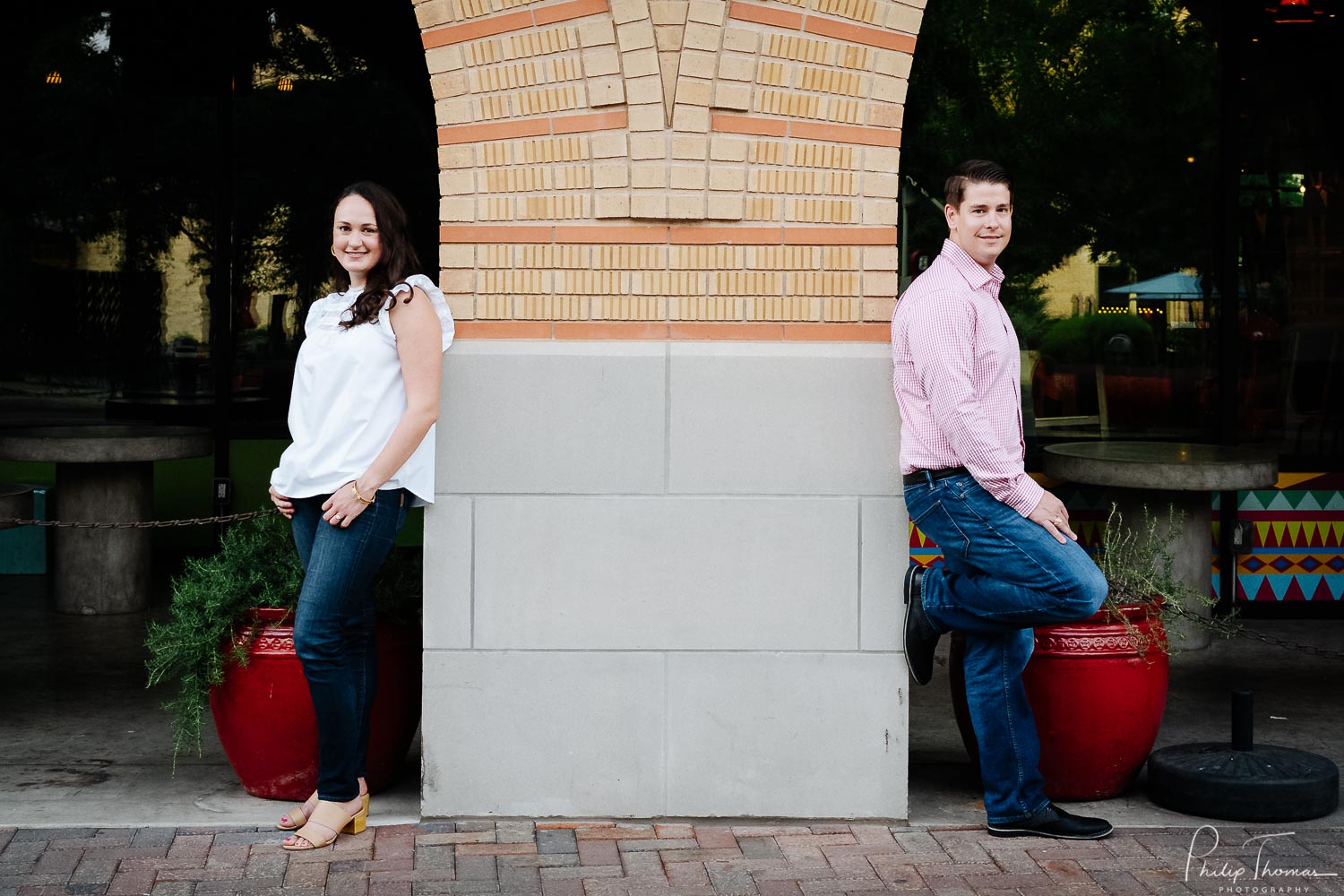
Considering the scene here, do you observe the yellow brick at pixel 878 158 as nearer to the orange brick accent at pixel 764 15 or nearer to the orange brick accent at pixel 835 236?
the orange brick accent at pixel 835 236

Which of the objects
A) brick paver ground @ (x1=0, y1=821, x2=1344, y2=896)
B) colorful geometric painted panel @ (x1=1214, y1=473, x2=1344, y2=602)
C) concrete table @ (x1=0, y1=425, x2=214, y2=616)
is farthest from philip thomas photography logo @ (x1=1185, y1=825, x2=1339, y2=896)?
concrete table @ (x1=0, y1=425, x2=214, y2=616)

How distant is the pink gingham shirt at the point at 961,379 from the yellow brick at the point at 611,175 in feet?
3.08

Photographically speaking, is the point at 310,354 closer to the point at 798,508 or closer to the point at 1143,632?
the point at 798,508

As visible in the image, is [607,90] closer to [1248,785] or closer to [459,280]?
[459,280]

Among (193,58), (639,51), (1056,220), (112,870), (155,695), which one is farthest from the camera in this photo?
(193,58)

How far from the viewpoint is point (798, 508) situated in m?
4.79

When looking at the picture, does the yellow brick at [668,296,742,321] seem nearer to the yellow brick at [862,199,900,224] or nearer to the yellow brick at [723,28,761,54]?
the yellow brick at [862,199,900,224]

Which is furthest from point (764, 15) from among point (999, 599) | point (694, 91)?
point (999, 599)

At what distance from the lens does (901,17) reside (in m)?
4.73

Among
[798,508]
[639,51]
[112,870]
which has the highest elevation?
[639,51]

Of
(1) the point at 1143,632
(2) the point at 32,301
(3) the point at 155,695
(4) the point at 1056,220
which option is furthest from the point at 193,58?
(1) the point at 1143,632

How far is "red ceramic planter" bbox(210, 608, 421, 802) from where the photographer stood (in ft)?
15.8

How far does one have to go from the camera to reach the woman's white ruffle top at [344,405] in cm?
446

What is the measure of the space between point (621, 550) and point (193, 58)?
5860mm
